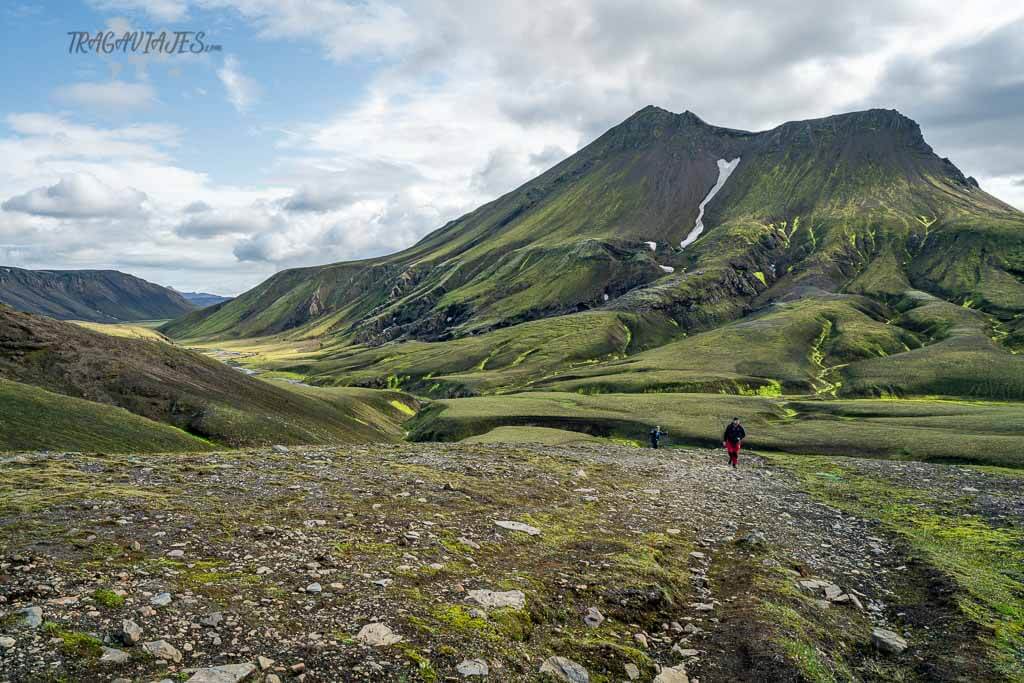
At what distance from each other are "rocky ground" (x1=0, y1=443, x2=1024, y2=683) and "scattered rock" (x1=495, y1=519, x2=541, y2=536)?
0.32ft

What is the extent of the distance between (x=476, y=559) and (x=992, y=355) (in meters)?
182

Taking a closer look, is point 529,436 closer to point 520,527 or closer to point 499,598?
point 520,527

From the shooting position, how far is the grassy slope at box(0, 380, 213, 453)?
36562 mm

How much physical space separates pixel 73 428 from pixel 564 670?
4313 centimetres

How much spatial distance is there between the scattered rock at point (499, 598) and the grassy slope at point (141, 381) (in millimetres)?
47879

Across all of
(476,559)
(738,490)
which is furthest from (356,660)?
(738,490)

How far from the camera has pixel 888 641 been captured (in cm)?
1506

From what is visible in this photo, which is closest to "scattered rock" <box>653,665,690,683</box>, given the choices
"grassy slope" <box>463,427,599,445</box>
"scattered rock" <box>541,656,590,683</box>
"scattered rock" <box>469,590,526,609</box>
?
"scattered rock" <box>541,656,590,683</box>

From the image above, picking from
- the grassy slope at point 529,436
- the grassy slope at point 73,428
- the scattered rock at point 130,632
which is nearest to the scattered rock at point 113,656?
the scattered rock at point 130,632

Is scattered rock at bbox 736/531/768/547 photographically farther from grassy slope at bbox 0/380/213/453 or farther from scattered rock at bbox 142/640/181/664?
grassy slope at bbox 0/380/213/453

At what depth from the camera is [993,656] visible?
14.1 m

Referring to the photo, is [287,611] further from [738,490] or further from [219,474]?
[738,490]

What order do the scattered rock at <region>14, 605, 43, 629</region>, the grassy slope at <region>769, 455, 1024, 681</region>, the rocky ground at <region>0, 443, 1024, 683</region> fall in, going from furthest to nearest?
the grassy slope at <region>769, 455, 1024, 681</region> → the rocky ground at <region>0, 443, 1024, 683</region> → the scattered rock at <region>14, 605, 43, 629</region>

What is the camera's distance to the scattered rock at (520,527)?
66.2ft
